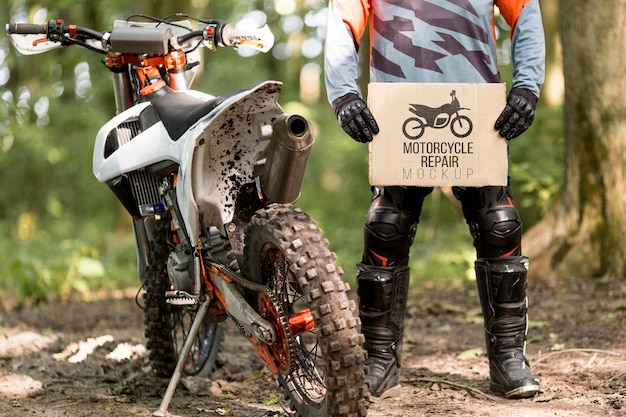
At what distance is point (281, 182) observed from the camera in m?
2.89

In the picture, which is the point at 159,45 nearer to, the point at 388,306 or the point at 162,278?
the point at 162,278

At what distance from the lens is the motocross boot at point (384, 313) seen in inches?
134

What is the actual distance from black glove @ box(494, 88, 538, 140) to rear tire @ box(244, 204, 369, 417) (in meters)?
0.97

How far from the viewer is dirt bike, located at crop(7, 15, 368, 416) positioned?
2.56m

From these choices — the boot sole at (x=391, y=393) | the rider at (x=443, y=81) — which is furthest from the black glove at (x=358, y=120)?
the boot sole at (x=391, y=393)

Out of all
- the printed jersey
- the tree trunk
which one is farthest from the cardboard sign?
the tree trunk

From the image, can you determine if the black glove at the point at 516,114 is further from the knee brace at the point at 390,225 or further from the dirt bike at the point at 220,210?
the dirt bike at the point at 220,210

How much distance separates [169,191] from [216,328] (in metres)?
1.00

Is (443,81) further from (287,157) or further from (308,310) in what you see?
(308,310)

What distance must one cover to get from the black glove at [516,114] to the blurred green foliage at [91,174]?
3501 millimetres

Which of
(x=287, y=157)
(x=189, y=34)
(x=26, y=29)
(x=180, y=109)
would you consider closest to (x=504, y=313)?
(x=287, y=157)

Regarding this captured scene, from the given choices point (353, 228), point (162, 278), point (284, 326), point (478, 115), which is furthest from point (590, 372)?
point (353, 228)

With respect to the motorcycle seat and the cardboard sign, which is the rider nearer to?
the cardboard sign

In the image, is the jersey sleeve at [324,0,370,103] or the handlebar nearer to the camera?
the jersey sleeve at [324,0,370,103]
